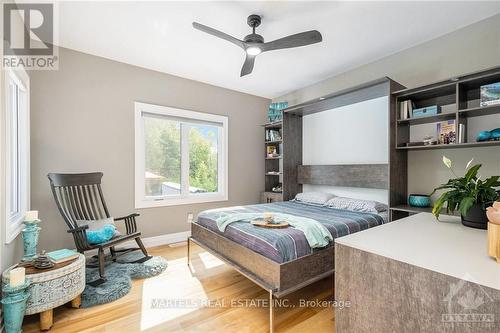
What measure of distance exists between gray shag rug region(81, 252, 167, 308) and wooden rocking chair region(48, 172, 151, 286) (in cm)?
10

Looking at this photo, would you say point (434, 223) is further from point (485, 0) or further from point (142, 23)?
point (142, 23)

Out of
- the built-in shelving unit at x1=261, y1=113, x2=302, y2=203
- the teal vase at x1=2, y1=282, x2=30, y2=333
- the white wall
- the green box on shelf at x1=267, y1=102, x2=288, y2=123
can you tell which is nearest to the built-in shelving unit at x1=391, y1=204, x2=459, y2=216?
the white wall

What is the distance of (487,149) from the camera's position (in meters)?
2.38

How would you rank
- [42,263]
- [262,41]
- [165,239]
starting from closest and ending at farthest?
[42,263] < [262,41] < [165,239]

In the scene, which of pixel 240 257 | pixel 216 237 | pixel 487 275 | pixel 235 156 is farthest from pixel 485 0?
pixel 235 156

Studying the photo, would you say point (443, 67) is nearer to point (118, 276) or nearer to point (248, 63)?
point (248, 63)

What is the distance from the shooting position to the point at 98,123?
10.8 feet

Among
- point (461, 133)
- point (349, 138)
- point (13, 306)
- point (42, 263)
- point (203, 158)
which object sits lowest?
point (13, 306)

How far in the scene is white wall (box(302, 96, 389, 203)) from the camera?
128 inches

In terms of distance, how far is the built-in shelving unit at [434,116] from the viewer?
7.45 ft

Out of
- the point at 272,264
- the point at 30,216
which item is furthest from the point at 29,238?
the point at 272,264

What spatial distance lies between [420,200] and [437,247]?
72.2 inches

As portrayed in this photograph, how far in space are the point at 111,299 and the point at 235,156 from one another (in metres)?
3.01

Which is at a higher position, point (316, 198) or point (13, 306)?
point (316, 198)
